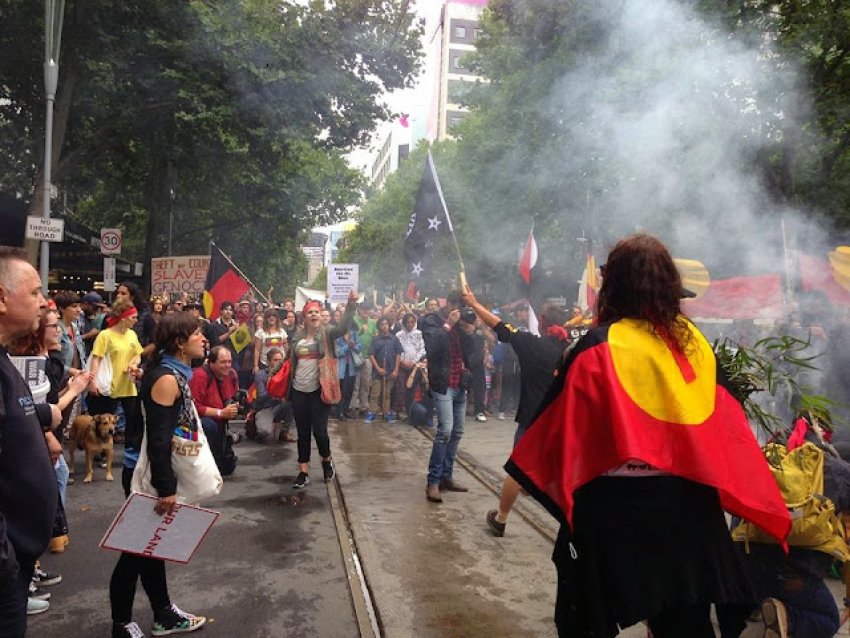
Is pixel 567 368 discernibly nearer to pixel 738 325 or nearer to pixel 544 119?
pixel 738 325

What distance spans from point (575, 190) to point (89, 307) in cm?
1019

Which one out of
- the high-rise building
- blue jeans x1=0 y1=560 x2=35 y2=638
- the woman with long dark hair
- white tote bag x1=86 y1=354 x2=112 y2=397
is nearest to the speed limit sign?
white tote bag x1=86 y1=354 x2=112 y2=397

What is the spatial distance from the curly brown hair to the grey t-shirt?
14.5 feet

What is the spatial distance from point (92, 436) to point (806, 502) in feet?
19.9

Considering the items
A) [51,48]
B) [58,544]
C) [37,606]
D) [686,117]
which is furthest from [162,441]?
[686,117]

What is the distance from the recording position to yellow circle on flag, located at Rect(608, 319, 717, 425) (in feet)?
7.06

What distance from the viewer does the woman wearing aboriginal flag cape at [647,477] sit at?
2131 mm

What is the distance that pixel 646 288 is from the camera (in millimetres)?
2279

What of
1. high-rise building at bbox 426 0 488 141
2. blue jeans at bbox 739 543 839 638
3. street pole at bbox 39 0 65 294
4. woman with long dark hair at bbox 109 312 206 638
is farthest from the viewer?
high-rise building at bbox 426 0 488 141

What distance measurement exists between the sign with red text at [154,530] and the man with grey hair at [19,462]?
112 centimetres

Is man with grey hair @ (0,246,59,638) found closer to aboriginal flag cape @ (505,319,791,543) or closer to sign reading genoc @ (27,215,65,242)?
aboriginal flag cape @ (505,319,791,543)

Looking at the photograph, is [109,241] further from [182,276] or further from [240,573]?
[240,573]

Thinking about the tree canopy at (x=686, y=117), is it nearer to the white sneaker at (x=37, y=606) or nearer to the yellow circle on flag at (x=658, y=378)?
the yellow circle on flag at (x=658, y=378)

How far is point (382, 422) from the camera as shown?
11445 millimetres
